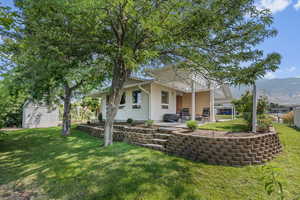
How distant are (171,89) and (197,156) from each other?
8.10 m

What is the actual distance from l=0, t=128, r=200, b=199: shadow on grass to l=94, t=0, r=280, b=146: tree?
298cm

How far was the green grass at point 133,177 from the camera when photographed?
10.7 ft

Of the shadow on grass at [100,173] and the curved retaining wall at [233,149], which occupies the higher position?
the curved retaining wall at [233,149]

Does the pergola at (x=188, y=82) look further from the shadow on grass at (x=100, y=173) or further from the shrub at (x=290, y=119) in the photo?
the shadow on grass at (x=100, y=173)

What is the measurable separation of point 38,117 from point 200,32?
16.0 metres

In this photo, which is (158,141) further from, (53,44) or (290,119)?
(290,119)

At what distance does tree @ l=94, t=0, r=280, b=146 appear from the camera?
3.82 metres

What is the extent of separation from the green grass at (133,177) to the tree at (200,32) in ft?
8.56

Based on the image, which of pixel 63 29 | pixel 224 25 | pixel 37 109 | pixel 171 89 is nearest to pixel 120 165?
pixel 63 29

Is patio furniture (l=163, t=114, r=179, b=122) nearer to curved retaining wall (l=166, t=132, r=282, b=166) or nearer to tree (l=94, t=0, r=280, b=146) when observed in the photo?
curved retaining wall (l=166, t=132, r=282, b=166)

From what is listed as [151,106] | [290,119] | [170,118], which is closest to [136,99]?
[151,106]

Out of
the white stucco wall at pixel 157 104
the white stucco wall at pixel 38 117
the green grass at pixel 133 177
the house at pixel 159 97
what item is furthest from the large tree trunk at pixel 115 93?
the white stucco wall at pixel 38 117

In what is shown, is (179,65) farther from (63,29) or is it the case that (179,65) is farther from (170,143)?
(63,29)

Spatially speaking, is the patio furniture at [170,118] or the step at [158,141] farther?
the patio furniture at [170,118]
